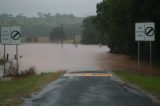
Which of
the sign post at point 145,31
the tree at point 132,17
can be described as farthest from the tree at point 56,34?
the sign post at point 145,31

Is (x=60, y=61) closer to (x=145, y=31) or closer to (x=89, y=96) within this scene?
(x=145, y=31)

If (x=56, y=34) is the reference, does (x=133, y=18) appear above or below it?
above

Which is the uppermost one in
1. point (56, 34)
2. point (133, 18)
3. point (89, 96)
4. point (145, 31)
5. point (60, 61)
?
point (133, 18)

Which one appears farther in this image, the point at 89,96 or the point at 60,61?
the point at 60,61

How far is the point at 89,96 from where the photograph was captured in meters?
15.9

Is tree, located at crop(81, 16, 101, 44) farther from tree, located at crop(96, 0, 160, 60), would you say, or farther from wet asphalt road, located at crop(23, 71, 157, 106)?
wet asphalt road, located at crop(23, 71, 157, 106)

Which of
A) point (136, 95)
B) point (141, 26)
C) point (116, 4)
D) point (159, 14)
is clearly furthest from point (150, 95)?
point (116, 4)

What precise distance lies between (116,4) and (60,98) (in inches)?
1138

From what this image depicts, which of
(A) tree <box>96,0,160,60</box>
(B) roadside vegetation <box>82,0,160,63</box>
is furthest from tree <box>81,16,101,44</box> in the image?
(A) tree <box>96,0,160,60</box>

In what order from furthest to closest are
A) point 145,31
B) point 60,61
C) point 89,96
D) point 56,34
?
point 56,34 < point 60,61 < point 145,31 < point 89,96

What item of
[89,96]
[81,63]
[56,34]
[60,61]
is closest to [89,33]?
[56,34]

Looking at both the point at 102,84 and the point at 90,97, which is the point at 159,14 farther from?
the point at 90,97

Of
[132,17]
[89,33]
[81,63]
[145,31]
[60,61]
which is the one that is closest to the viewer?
[145,31]

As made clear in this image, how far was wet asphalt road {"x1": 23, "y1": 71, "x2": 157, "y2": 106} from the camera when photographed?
14.2 m
